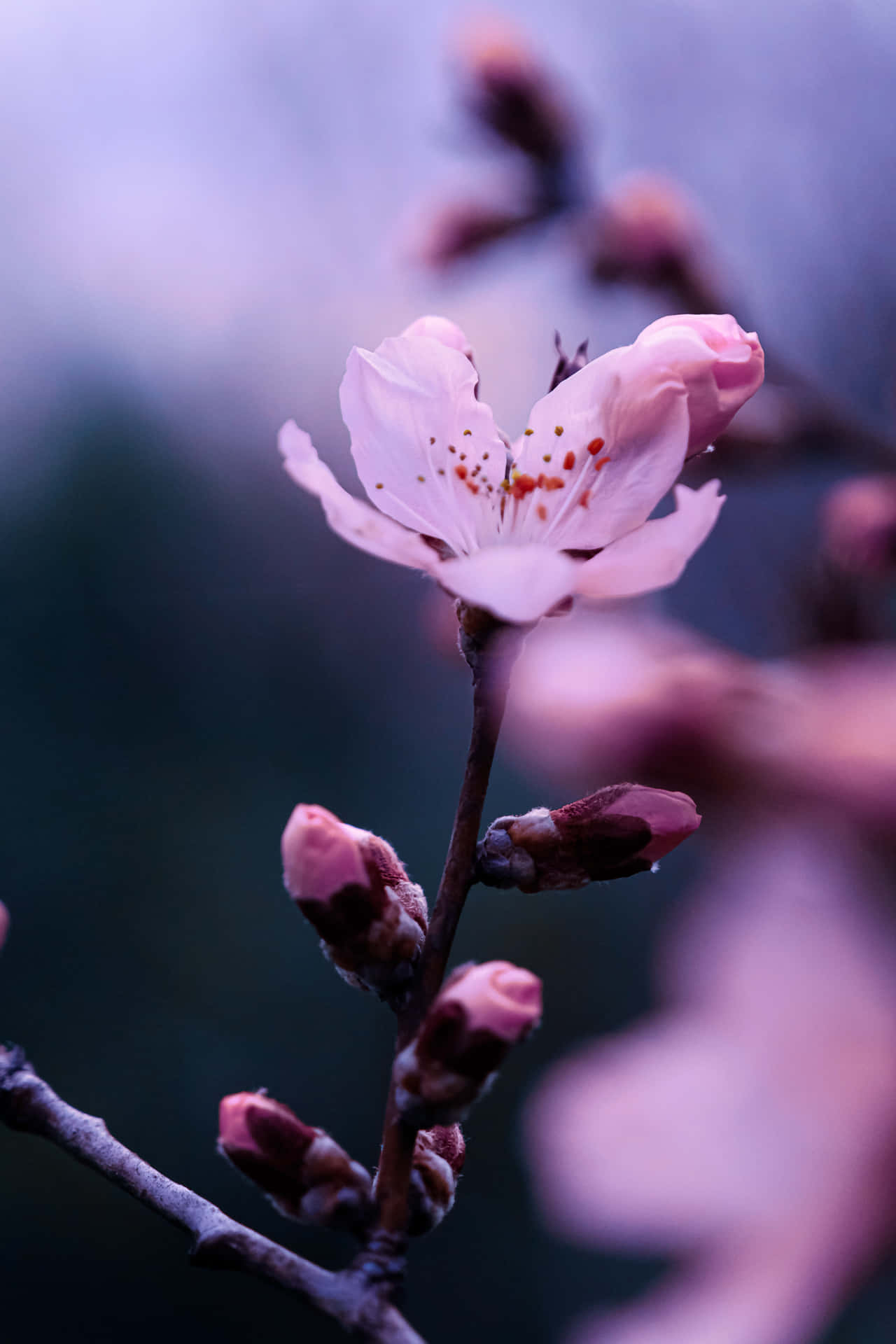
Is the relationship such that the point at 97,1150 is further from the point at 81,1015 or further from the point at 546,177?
the point at 81,1015

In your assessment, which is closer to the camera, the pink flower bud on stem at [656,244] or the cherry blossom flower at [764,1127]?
the cherry blossom flower at [764,1127]

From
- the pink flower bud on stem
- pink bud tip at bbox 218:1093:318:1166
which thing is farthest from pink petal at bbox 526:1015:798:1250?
the pink flower bud on stem

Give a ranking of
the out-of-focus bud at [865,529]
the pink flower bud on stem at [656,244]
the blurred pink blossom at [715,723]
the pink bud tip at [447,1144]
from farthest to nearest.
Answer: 1. the pink flower bud on stem at [656,244]
2. the out-of-focus bud at [865,529]
3. the pink bud tip at [447,1144]
4. the blurred pink blossom at [715,723]

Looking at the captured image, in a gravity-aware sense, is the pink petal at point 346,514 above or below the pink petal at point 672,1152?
above

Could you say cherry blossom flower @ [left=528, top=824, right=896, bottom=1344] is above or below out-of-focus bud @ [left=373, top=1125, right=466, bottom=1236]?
above

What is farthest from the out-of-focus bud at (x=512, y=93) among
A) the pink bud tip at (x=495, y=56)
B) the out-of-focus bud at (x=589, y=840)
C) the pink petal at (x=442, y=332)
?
the out-of-focus bud at (x=589, y=840)

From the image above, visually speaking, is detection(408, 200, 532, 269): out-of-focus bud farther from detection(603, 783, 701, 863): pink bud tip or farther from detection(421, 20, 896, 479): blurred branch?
detection(603, 783, 701, 863): pink bud tip

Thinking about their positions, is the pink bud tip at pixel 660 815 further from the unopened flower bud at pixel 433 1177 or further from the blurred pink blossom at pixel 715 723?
the unopened flower bud at pixel 433 1177
